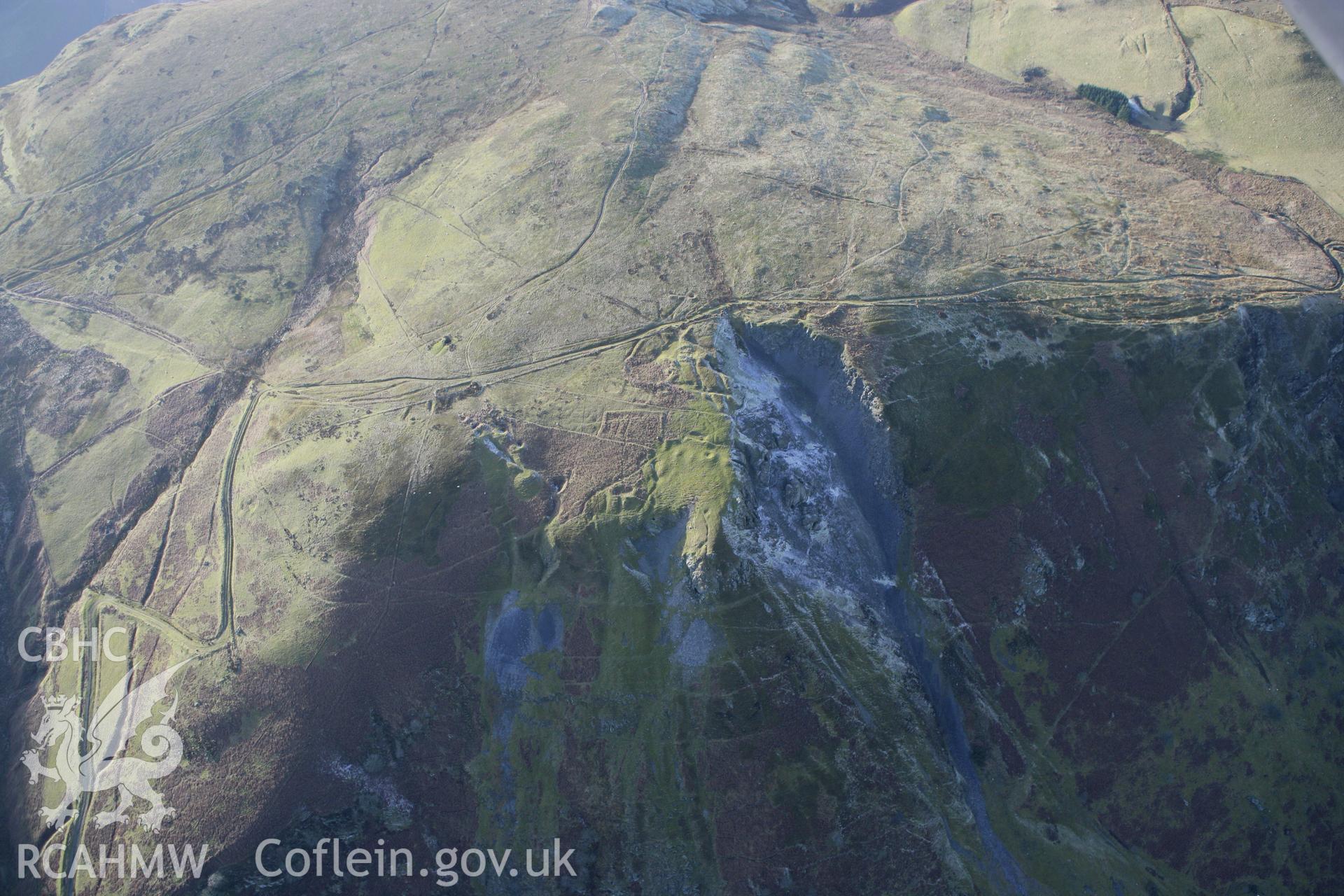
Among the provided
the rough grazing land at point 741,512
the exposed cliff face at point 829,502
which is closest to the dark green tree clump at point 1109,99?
the rough grazing land at point 741,512

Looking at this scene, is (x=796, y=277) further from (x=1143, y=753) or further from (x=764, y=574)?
(x=1143, y=753)

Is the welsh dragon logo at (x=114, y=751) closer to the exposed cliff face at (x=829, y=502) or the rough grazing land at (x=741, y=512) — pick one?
the rough grazing land at (x=741, y=512)

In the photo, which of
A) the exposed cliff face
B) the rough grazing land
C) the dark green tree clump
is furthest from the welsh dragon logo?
the dark green tree clump

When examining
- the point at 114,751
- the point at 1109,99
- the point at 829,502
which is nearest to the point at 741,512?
the point at 829,502

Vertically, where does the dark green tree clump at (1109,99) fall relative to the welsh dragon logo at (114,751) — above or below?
above

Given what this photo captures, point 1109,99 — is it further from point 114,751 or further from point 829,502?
point 114,751

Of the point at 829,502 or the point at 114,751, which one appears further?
the point at 829,502

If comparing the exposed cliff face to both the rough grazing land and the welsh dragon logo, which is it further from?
the welsh dragon logo
